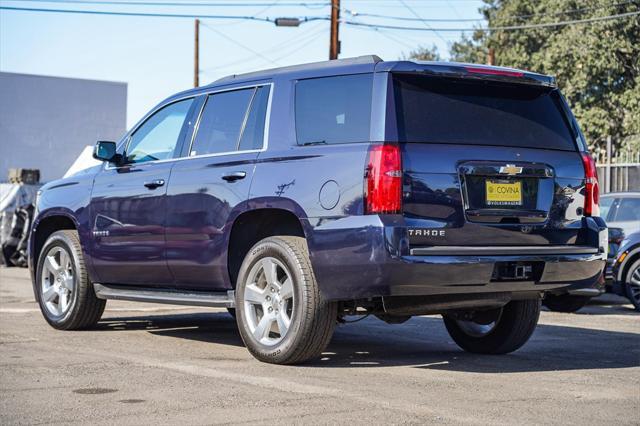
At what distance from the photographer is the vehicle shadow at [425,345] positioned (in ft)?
25.9

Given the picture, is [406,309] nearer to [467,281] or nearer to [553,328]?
[467,281]

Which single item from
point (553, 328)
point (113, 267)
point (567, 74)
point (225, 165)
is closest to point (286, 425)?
point (225, 165)

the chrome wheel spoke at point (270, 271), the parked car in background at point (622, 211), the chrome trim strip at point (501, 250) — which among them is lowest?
the chrome wheel spoke at point (270, 271)

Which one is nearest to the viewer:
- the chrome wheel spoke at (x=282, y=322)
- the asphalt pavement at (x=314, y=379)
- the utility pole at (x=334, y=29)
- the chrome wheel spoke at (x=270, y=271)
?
the asphalt pavement at (x=314, y=379)

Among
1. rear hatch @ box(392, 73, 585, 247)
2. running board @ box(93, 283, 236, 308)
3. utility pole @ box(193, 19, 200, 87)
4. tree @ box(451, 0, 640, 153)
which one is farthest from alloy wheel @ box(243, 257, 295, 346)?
utility pole @ box(193, 19, 200, 87)

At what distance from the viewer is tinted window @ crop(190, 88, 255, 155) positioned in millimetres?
8320

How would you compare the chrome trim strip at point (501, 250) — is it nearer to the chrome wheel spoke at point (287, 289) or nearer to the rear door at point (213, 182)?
the chrome wheel spoke at point (287, 289)

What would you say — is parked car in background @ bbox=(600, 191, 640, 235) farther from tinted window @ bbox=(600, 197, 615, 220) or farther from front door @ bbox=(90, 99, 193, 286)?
front door @ bbox=(90, 99, 193, 286)

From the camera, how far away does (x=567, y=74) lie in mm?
33344

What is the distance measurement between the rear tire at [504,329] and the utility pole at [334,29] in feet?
68.3

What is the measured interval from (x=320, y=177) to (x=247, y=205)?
76 centimetres

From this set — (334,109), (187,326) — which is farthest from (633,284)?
(334,109)

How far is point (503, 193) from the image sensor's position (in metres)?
7.33

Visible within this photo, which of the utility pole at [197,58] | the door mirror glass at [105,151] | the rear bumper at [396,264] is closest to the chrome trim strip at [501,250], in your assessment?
the rear bumper at [396,264]
